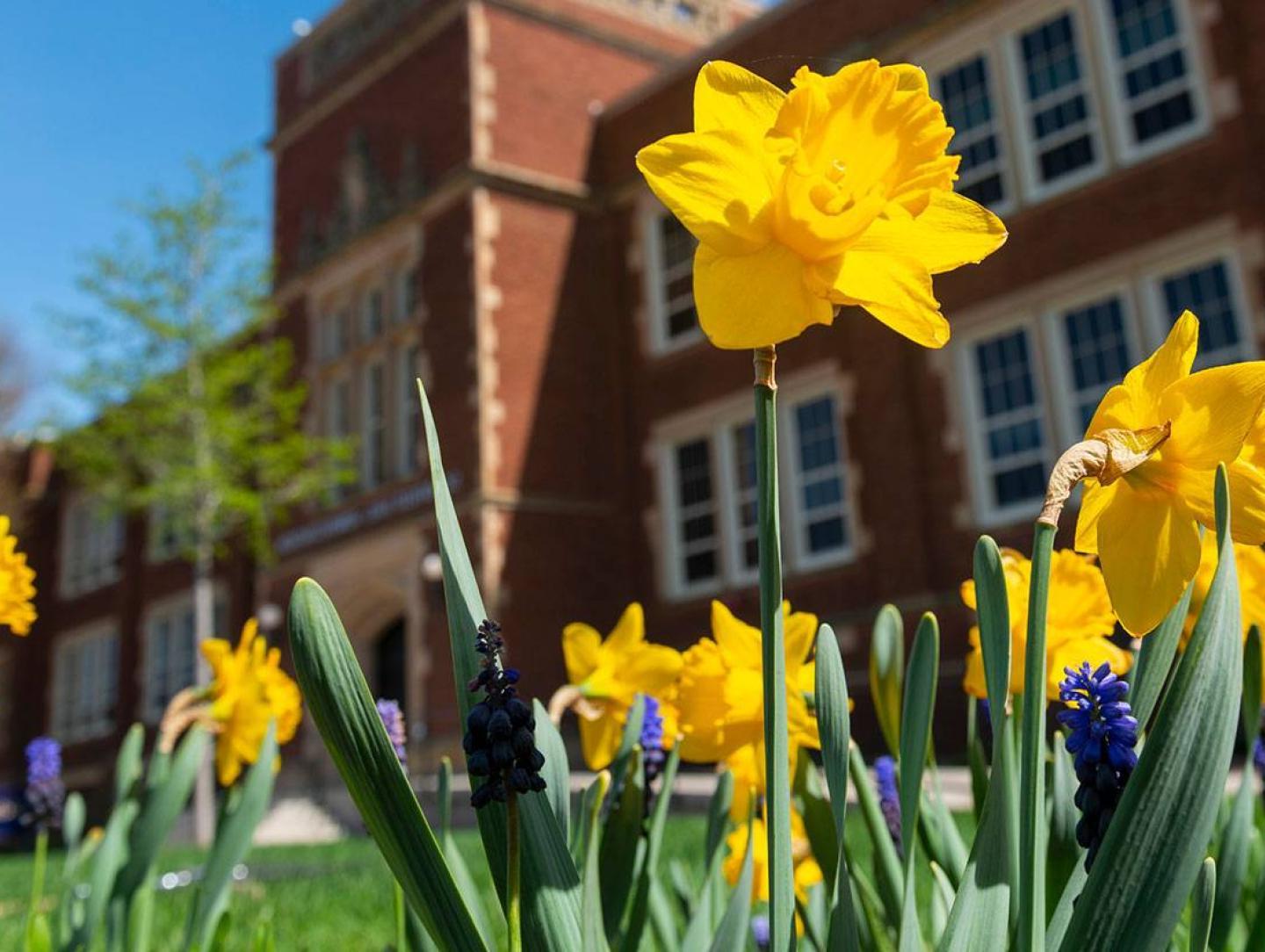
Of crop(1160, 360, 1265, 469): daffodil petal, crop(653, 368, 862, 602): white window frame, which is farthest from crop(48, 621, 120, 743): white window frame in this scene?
crop(1160, 360, 1265, 469): daffodil petal

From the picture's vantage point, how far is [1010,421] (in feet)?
36.3

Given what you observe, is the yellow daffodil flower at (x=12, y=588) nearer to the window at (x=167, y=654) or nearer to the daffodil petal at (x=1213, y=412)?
the daffodil petal at (x=1213, y=412)

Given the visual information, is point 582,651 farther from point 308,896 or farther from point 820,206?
Answer: point 308,896

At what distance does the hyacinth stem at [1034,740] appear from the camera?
798 mm

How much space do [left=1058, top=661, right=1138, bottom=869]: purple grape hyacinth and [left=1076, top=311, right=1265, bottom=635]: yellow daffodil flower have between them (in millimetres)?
61

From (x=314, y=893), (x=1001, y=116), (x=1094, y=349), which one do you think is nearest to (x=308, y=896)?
(x=314, y=893)

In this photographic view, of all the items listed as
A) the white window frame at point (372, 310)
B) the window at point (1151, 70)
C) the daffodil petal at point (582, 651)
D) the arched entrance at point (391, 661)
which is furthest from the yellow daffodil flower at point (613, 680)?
the white window frame at point (372, 310)

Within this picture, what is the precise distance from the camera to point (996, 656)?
35.1 inches

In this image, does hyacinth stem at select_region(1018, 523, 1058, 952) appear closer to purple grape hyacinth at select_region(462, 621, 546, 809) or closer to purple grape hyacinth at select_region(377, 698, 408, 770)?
purple grape hyacinth at select_region(462, 621, 546, 809)

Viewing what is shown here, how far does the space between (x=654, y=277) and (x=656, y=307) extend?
38cm

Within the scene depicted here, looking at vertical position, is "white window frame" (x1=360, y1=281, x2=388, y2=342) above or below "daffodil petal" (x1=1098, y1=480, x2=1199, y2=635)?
above

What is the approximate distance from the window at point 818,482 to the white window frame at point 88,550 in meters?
15.1

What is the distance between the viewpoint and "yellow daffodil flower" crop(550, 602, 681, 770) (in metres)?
1.50

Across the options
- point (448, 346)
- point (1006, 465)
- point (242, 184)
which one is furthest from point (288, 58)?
point (1006, 465)
